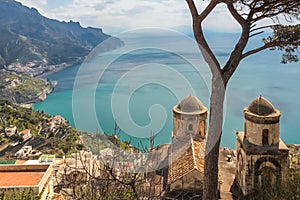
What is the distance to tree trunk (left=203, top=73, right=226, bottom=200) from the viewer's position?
442cm

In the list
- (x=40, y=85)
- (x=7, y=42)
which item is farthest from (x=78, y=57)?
(x=40, y=85)

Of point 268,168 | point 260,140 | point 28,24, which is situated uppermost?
point 28,24

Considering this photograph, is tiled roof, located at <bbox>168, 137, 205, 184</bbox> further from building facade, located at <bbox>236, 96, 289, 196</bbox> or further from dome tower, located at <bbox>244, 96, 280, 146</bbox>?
dome tower, located at <bbox>244, 96, 280, 146</bbox>

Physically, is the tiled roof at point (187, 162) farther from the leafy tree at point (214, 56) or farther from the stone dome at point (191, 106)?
the leafy tree at point (214, 56)

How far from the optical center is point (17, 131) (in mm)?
35781

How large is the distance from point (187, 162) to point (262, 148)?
167 cm

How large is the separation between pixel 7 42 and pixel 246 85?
205ft

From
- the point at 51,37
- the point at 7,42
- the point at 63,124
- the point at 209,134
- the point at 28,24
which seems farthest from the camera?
the point at 28,24

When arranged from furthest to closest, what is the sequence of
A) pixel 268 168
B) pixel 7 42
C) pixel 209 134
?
pixel 7 42, pixel 268 168, pixel 209 134

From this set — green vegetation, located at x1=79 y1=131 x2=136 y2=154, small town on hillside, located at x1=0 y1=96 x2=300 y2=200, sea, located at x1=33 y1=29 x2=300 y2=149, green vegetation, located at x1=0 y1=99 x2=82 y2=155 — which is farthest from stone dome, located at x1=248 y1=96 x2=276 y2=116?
green vegetation, located at x1=0 y1=99 x2=82 y2=155

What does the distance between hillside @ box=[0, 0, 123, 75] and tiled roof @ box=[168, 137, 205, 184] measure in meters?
68.9

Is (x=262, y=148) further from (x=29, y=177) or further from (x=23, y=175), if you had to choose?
(x=23, y=175)

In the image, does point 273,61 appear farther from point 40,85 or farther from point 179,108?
point 179,108

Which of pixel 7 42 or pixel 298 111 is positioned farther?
pixel 7 42
